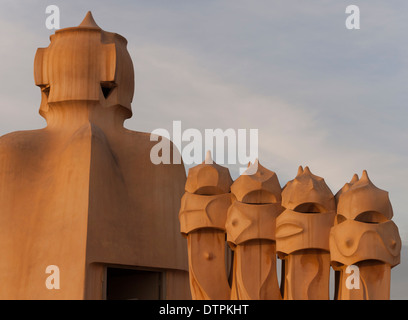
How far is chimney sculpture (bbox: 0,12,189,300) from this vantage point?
15.0 metres

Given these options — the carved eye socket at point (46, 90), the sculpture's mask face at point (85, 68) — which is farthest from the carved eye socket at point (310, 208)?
the carved eye socket at point (46, 90)

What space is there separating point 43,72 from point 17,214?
11.4 ft

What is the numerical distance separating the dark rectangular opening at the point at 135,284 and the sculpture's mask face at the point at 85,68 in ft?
12.6

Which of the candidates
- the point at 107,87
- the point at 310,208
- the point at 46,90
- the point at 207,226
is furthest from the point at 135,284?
the point at 310,208

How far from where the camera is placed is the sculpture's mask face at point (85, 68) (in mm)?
16656

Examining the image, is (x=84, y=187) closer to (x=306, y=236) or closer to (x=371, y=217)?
(x=306, y=236)

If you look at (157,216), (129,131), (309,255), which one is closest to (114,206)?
(157,216)

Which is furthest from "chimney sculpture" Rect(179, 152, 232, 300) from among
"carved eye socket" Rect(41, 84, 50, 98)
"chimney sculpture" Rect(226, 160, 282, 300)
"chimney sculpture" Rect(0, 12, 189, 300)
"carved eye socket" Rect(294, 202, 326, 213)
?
"carved eye socket" Rect(41, 84, 50, 98)

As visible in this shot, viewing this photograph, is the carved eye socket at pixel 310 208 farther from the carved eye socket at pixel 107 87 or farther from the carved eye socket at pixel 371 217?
the carved eye socket at pixel 107 87

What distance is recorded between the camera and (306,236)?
472 inches

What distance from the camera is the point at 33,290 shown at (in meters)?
14.9

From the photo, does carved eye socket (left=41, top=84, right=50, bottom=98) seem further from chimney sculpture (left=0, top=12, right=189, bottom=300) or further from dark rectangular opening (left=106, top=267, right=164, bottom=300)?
dark rectangular opening (left=106, top=267, right=164, bottom=300)

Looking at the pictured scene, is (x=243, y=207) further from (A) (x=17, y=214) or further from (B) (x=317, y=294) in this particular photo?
(A) (x=17, y=214)

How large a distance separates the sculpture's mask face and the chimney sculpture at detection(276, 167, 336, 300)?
6.17m
